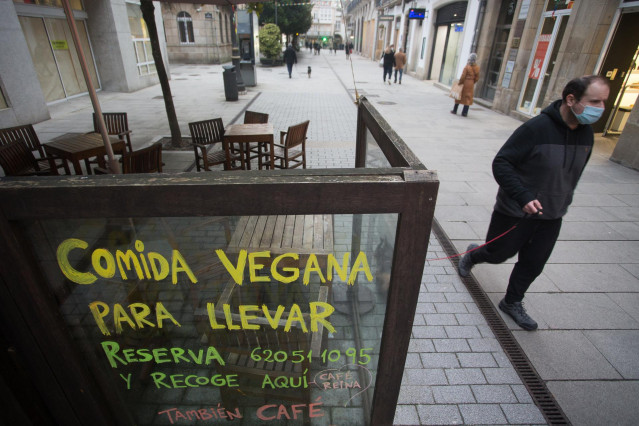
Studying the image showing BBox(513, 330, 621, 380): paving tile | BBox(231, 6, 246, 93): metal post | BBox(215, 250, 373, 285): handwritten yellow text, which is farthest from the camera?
BBox(231, 6, 246, 93): metal post

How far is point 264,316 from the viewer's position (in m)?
1.55

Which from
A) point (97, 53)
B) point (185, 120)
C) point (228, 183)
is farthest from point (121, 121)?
point (97, 53)

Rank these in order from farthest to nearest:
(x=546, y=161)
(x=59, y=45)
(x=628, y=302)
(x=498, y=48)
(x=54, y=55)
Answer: (x=498, y=48), (x=59, y=45), (x=54, y=55), (x=628, y=302), (x=546, y=161)

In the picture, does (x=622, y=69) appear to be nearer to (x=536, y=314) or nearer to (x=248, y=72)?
(x=536, y=314)

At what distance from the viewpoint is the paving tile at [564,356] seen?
2.56 m

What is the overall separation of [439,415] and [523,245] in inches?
56.8

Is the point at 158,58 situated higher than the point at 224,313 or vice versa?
the point at 158,58

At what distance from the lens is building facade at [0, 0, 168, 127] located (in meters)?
8.20

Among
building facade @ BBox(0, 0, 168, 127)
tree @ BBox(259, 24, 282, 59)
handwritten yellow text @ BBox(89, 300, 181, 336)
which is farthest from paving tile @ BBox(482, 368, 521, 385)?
tree @ BBox(259, 24, 282, 59)

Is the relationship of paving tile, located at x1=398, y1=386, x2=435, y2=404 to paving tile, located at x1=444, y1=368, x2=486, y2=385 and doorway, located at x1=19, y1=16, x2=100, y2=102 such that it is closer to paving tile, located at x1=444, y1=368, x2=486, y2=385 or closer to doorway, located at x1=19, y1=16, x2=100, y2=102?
paving tile, located at x1=444, y1=368, x2=486, y2=385

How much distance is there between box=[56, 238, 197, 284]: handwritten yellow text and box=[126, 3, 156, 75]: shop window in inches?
623

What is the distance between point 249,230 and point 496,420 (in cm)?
201

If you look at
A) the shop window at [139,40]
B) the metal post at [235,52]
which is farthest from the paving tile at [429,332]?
the shop window at [139,40]

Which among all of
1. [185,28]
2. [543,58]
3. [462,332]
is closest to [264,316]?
[462,332]
